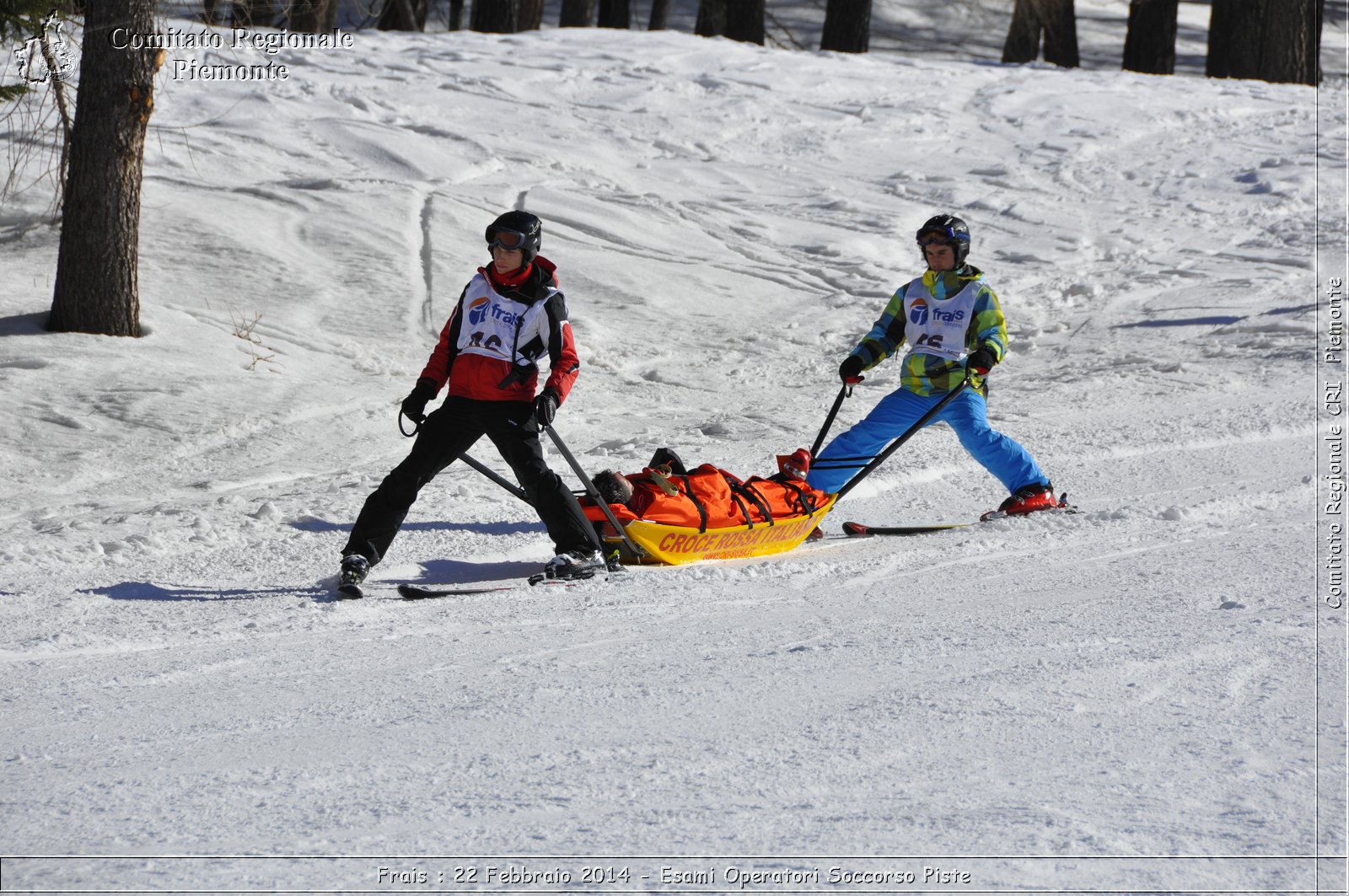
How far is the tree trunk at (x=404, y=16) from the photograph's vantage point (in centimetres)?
2403

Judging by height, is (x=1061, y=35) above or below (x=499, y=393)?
above

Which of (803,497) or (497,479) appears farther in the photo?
(803,497)

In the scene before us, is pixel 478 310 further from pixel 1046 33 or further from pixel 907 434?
pixel 1046 33

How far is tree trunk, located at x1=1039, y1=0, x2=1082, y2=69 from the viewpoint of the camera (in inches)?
919

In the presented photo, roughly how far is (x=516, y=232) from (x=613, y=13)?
76.0 ft

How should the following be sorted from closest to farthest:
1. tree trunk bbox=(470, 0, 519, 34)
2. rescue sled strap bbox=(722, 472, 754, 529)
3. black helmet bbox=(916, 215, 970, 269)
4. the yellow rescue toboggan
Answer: the yellow rescue toboggan
rescue sled strap bbox=(722, 472, 754, 529)
black helmet bbox=(916, 215, 970, 269)
tree trunk bbox=(470, 0, 519, 34)

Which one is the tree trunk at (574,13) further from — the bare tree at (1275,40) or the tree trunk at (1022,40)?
the bare tree at (1275,40)

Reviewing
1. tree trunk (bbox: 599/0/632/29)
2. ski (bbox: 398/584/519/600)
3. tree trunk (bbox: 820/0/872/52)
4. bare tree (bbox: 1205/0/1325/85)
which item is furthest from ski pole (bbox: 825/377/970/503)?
tree trunk (bbox: 599/0/632/29)

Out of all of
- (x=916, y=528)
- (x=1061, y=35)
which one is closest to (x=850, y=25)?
(x=1061, y=35)

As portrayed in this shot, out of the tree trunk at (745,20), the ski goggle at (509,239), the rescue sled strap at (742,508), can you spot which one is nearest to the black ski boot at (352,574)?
the ski goggle at (509,239)

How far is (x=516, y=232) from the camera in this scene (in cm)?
548

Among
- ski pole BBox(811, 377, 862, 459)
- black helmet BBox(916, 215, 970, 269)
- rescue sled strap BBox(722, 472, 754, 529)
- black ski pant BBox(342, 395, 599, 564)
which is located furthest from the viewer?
ski pole BBox(811, 377, 862, 459)

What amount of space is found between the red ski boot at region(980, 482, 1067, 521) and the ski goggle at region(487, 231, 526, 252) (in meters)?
2.95

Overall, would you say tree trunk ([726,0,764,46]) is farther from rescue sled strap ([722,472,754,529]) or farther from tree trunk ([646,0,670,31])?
rescue sled strap ([722,472,754,529])
